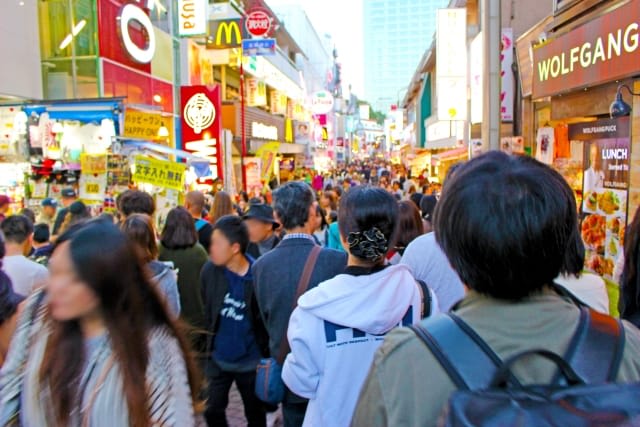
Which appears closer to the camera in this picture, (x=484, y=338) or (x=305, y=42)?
(x=484, y=338)

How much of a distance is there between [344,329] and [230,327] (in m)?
1.66

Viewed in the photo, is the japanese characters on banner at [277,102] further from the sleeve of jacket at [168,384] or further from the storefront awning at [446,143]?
the sleeve of jacket at [168,384]

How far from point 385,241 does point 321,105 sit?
51984mm

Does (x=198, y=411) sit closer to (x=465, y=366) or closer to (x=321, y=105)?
(x=465, y=366)

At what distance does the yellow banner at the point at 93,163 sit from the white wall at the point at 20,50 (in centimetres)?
358

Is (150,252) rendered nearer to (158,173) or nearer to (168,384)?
(168,384)

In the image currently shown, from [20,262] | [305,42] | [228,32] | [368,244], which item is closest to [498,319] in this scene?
[368,244]

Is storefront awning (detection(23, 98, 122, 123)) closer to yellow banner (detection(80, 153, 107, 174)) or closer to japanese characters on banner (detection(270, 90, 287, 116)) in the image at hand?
yellow banner (detection(80, 153, 107, 174))

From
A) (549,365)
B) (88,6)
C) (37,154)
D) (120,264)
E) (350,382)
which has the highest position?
(88,6)

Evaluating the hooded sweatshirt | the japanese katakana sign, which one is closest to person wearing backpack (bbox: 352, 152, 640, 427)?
the hooded sweatshirt

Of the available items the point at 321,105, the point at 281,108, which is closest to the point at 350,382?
the point at 281,108

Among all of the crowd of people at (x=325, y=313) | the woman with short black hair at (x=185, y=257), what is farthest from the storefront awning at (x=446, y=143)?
the crowd of people at (x=325, y=313)

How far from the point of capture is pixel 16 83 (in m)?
12.2

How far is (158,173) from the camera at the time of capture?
30.6 feet
